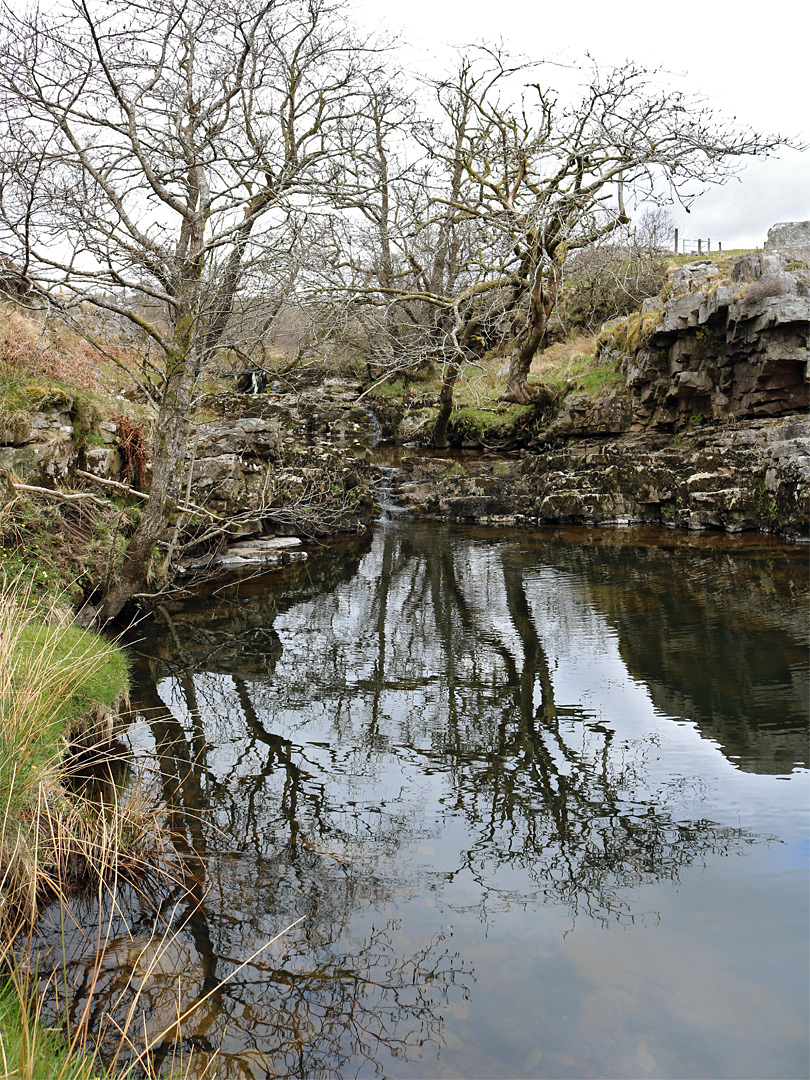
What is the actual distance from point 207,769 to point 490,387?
59.4 feet

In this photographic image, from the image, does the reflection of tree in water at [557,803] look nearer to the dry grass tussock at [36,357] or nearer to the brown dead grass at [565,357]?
the dry grass tussock at [36,357]

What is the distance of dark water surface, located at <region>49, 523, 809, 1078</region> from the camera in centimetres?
287

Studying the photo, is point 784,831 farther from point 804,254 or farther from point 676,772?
point 804,254

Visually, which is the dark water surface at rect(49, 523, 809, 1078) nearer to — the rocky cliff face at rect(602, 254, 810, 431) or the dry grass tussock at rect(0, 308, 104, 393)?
the dry grass tussock at rect(0, 308, 104, 393)

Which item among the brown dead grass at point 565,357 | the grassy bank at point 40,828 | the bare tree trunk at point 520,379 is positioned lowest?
the grassy bank at point 40,828

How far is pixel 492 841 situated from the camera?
414 centimetres

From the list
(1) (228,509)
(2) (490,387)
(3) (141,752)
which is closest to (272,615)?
(1) (228,509)

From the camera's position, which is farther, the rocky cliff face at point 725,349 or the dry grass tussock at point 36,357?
the rocky cliff face at point 725,349

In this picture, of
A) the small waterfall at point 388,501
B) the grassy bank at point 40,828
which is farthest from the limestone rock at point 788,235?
the grassy bank at point 40,828

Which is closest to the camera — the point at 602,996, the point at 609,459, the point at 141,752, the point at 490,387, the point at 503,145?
the point at 602,996

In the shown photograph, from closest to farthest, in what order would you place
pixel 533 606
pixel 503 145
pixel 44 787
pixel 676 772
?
pixel 44 787 < pixel 676 772 < pixel 533 606 < pixel 503 145

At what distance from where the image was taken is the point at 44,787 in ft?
11.6

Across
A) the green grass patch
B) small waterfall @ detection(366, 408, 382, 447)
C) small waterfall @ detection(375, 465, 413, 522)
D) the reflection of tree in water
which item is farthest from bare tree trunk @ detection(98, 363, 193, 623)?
small waterfall @ detection(366, 408, 382, 447)

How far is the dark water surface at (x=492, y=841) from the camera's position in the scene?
287cm
